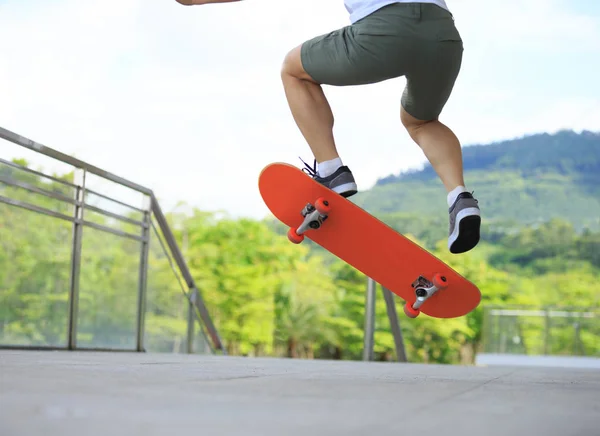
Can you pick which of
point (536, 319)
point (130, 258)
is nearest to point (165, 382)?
point (130, 258)

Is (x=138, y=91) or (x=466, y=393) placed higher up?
(x=138, y=91)

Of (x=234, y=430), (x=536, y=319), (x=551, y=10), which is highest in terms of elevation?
(x=551, y=10)

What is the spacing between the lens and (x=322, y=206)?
109 inches

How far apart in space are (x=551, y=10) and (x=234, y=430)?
183 ft

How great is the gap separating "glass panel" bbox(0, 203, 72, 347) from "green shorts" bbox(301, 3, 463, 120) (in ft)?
6.01

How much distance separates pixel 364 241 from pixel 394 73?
0.73m

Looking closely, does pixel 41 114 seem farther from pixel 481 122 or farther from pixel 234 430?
pixel 234 430

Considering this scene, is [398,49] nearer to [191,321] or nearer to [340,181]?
[340,181]

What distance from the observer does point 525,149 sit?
161 feet

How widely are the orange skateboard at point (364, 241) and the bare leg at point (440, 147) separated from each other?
27cm

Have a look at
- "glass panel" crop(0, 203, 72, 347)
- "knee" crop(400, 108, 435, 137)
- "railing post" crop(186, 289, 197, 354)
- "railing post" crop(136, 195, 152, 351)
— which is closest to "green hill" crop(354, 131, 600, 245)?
"railing post" crop(186, 289, 197, 354)

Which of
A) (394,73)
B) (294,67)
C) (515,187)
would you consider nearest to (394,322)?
(294,67)

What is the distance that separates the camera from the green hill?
143 ft

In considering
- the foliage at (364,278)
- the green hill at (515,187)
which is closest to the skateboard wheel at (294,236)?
the foliage at (364,278)
